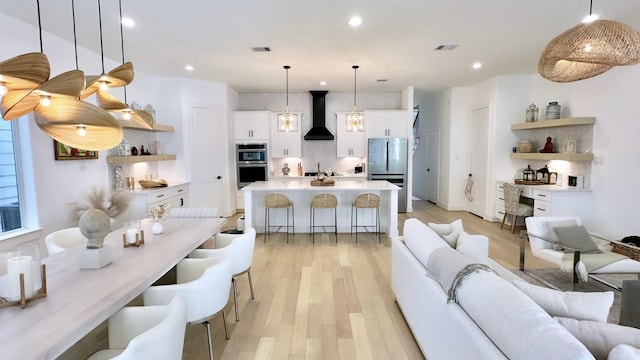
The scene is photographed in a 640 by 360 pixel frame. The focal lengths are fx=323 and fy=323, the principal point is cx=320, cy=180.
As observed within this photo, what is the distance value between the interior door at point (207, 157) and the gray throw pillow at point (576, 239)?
601 cm

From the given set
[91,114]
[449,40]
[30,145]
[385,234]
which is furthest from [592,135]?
[30,145]

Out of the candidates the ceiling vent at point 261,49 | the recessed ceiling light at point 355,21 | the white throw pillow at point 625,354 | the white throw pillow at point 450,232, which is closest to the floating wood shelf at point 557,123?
the white throw pillow at point 450,232

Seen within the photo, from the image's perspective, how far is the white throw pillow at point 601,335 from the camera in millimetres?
1244

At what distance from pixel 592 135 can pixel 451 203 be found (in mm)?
3225

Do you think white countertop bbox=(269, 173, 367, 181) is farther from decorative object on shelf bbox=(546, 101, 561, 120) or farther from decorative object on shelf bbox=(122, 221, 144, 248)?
decorative object on shelf bbox=(122, 221, 144, 248)

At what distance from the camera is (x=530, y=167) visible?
21.0 ft

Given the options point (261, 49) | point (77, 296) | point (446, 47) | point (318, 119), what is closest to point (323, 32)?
point (261, 49)

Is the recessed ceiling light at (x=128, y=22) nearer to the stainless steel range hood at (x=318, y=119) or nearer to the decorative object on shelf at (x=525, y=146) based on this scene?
the stainless steel range hood at (x=318, y=119)

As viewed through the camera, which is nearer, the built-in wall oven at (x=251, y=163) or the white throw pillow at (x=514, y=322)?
the white throw pillow at (x=514, y=322)

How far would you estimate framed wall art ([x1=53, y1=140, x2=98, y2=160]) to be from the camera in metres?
3.99

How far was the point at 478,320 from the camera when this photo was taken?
5.14 feet

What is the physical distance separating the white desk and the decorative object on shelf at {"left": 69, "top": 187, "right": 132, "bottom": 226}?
1618 millimetres

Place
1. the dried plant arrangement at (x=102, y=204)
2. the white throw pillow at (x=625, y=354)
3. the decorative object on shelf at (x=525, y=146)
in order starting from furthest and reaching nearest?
the decorative object on shelf at (x=525, y=146), the dried plant arrangement at (x=102, y=204), the white throw pillow at (x=625, y=354)

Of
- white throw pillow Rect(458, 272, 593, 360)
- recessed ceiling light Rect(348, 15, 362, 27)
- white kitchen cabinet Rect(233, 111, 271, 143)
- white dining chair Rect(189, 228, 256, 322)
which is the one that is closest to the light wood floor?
white dining chair Rect(189, 228, 256, 322)
